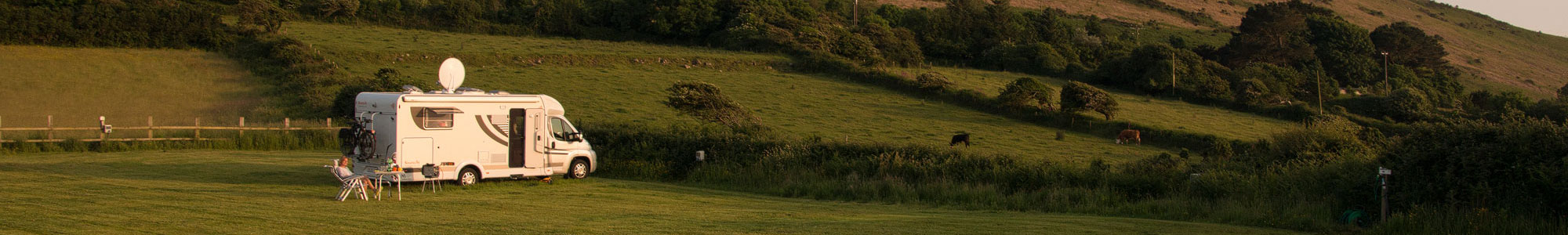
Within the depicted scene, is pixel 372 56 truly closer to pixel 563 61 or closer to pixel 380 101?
pixel 563 61

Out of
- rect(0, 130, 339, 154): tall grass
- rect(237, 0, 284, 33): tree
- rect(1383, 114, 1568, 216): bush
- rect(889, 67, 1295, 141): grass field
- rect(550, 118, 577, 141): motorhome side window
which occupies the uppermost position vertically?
rect(237, 0, 284, 33): tree

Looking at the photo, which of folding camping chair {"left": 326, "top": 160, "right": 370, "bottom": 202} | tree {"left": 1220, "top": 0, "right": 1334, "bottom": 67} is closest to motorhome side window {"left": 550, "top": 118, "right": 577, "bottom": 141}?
folding camping chair {"left": 326, "top": 160, "right": 370, "bottom": 202}

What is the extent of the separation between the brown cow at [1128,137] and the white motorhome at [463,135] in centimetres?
3029

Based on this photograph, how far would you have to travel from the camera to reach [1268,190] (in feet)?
50.8

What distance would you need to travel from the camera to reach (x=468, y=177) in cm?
1800

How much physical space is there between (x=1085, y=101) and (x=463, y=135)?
3566cm

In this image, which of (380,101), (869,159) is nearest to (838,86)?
(869,159)

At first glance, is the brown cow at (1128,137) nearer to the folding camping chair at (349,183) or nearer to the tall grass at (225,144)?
the tall grass at (225,144)

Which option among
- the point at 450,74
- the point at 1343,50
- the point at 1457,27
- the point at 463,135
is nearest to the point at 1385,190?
the point at 463,135

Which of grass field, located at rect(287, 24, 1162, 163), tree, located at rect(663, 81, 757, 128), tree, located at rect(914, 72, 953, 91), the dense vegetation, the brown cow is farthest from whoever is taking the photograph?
tree, located at rect(914, 72, 953, 91)

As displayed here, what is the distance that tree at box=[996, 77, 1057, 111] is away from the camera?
50100mm

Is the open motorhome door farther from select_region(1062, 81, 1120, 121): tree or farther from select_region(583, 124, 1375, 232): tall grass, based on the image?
select_region(1062, 81, 1120, 121): tree

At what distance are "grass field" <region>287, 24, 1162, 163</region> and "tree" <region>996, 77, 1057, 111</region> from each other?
1.18 m

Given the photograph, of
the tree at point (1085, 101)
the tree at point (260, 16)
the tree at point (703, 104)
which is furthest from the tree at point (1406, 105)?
the tree at point (260, 16)
